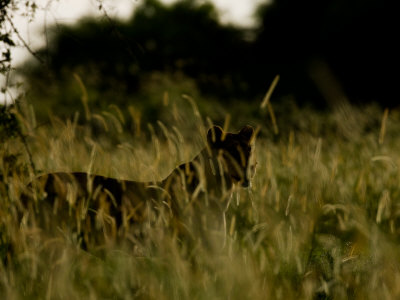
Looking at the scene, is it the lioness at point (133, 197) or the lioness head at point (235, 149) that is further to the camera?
the lioness head at point (235, 149)

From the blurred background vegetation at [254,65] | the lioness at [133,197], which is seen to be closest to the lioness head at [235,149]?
the lioness at [133,197]

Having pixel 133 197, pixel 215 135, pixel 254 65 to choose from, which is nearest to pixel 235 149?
pixel 215 135

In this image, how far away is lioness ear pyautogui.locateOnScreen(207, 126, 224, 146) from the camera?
3754 millimetres

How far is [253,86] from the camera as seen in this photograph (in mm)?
20359

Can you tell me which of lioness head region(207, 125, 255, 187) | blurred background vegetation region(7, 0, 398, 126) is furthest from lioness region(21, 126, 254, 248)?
blurred background vegetation region(7, 0, 398, 126)

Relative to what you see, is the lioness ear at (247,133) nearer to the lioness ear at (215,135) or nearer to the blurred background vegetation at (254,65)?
the lioness ear at (215,135)

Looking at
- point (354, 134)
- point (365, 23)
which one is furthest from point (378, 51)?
point (354, 134)

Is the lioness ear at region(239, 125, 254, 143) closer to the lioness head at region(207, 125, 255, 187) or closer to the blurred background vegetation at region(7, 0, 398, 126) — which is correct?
the lioness head at region(207, 125, 255, 187)

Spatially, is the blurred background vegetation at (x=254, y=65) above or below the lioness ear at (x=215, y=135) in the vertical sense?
above

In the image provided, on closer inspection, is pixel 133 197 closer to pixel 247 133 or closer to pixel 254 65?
pixel 247 133

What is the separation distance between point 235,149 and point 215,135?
17 cm

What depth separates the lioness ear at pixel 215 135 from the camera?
3.75 m

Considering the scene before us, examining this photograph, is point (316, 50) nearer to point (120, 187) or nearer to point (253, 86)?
point (253, 86)

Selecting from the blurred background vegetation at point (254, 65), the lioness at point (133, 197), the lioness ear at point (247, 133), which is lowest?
the lioness at point (133, 197)
